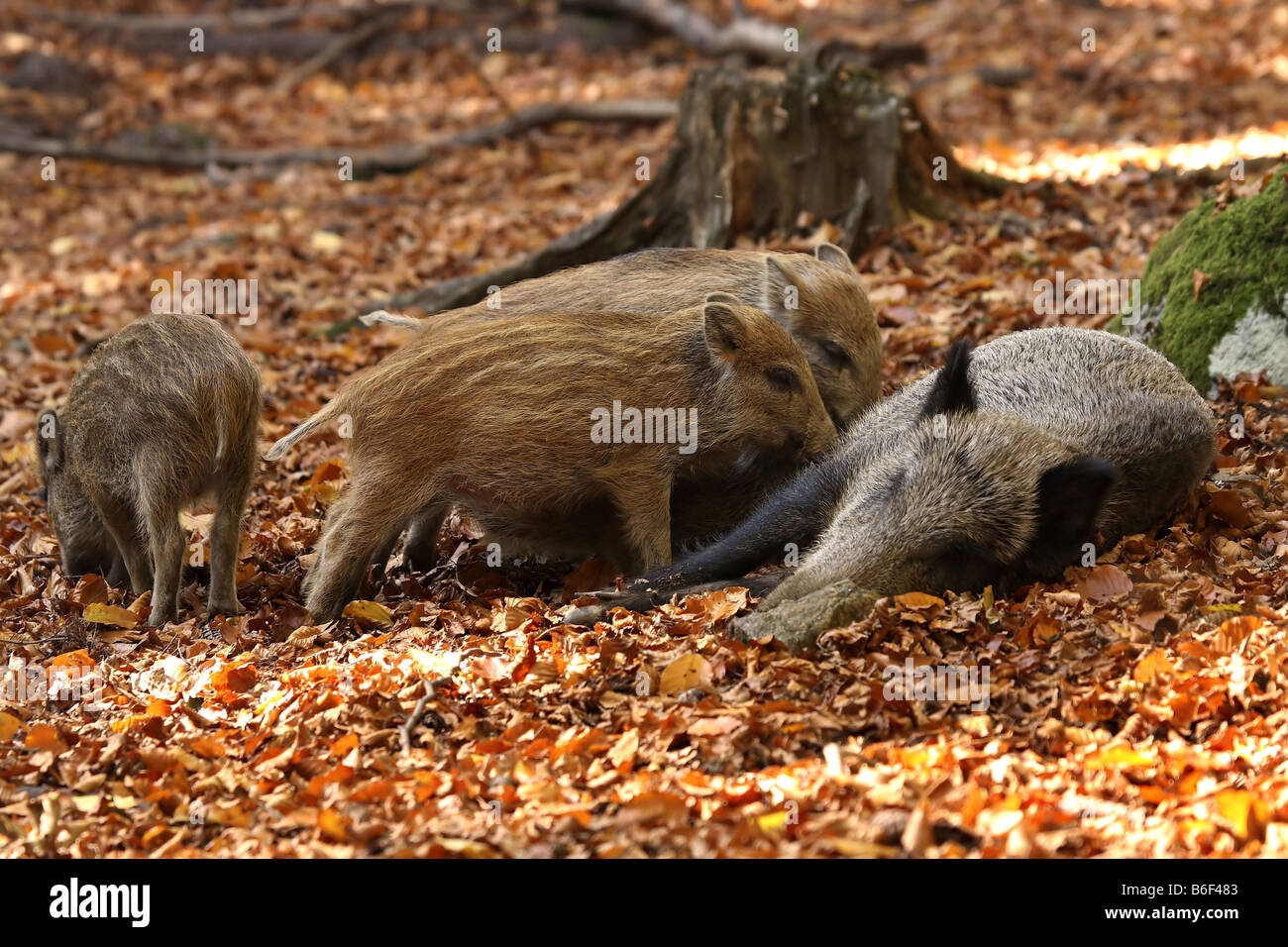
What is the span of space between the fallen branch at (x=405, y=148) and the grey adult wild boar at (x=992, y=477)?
29.5ft

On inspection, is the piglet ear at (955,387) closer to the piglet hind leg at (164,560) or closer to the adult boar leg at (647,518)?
the adult boar leg at (647,518)

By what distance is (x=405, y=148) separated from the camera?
13.7 meters

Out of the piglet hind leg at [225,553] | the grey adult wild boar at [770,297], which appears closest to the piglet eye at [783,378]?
the grey adult wild boar at [770,297]

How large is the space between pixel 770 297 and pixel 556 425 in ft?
5.58

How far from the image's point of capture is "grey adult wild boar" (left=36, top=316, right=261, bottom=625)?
5.22m

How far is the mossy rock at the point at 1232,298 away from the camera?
6.27 m

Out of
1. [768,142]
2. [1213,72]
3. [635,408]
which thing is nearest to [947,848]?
[635,408]

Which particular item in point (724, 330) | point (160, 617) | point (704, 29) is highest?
point (704, 29)

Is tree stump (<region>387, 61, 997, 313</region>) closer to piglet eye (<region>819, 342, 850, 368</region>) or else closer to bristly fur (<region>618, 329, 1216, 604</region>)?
piglet eye (<region>819, 342, 850, 368</region>)

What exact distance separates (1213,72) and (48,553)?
480 inches

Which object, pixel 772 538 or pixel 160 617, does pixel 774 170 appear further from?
Result: pixel 160 617

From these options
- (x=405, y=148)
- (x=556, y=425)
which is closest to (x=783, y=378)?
(x=556, y=425)

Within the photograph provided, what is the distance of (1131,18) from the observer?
51.4 ft

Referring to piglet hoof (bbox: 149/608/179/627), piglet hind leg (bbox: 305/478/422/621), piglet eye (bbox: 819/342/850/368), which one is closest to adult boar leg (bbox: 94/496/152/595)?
piglet hoof (bbox: 149/608/179/627)
